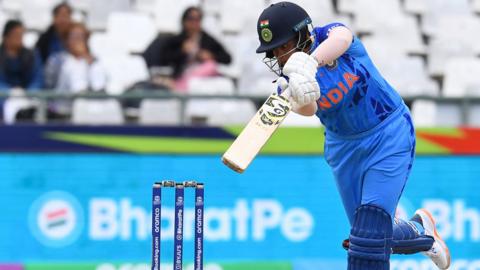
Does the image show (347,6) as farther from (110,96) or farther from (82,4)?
(110,96)

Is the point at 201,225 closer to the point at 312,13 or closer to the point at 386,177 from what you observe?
the point at 386,177

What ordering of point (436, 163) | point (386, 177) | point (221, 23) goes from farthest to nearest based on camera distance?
point (221, 23) → point (436, 163) → point (386, 177)

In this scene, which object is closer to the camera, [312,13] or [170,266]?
[170,266]

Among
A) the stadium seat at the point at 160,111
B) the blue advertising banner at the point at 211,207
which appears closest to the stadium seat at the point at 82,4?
the stadium seat at the point at 160,111

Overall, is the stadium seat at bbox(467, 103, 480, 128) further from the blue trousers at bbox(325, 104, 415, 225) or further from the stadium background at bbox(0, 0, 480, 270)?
the blue trousers at bbox(325, 104, 415, 225)

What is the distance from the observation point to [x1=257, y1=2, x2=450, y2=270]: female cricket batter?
5043 millimetres

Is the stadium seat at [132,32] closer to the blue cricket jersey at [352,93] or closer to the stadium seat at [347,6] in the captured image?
the stadium seat at [347,6]

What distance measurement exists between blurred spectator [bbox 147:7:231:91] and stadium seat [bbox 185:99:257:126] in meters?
0.66

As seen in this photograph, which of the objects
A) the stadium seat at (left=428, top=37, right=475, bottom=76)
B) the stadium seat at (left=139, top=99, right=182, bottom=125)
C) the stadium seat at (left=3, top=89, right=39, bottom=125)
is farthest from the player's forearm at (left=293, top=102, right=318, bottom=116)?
the stadium seat at (left=428, top=37, right=475, bottom=76)

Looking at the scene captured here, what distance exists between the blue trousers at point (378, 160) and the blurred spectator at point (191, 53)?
3.46 meters

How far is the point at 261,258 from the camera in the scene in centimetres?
809

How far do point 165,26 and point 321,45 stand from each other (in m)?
5.15

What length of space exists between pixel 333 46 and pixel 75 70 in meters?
4.04

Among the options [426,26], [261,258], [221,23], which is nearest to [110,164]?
[261,258]
